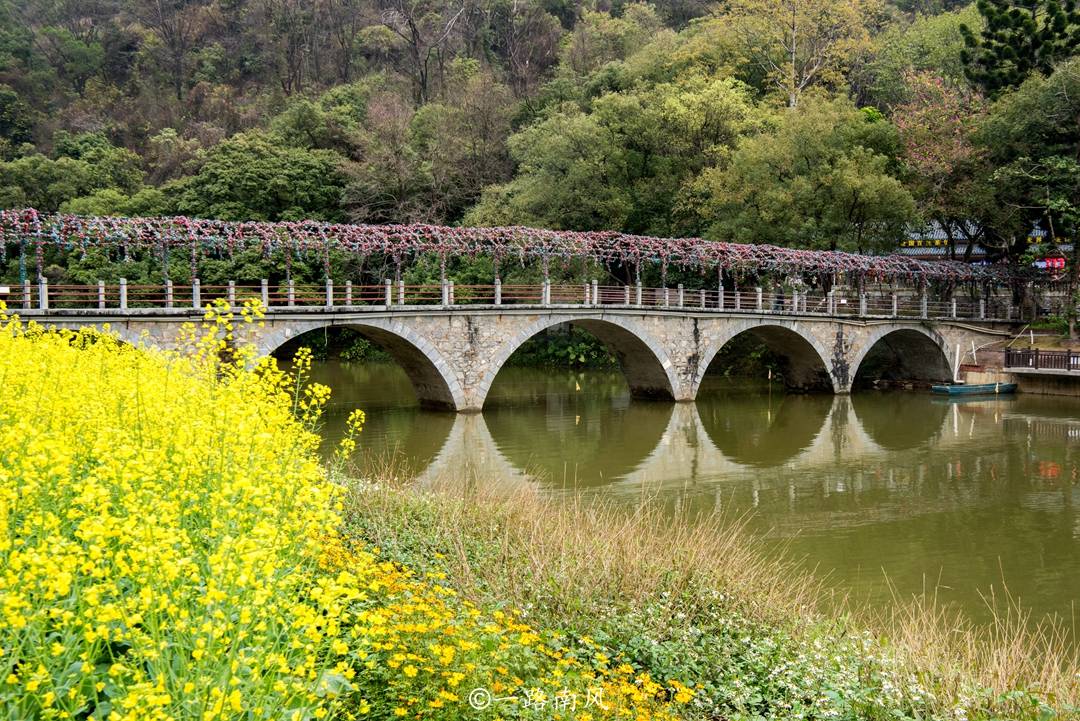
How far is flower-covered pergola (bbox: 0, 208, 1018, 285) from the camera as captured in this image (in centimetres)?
2434

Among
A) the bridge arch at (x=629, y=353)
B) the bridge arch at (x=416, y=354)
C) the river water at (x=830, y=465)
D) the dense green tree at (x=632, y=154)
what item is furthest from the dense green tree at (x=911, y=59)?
the bridge arch at (x=416, y=354)

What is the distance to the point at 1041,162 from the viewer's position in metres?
35.8

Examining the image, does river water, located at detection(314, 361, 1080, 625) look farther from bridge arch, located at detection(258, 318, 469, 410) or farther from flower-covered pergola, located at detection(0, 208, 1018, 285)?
flower-covered pergola, located at detection(0, 208, 1018, 285)

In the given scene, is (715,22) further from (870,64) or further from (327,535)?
(327,535)

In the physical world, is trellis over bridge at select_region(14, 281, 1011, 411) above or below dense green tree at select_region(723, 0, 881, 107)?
below

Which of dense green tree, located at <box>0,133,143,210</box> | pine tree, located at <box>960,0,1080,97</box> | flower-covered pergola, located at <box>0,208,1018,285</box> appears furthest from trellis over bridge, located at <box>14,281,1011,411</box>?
pine tree, located at <box>960,0,1080,97</box>

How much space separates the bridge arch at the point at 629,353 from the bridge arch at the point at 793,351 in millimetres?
1222

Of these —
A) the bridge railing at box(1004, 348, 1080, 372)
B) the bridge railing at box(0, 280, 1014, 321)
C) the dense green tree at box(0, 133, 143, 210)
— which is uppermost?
the dense green tree at box(0, 133, 143, 210)

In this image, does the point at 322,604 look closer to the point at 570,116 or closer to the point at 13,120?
the point at 570,116

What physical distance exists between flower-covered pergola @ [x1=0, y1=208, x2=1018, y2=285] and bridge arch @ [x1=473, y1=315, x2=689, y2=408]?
8.29ft

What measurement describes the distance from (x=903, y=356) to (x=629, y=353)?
14.0 meters

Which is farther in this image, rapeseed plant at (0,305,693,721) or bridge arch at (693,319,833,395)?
bridge arch at (693,319,833,395)

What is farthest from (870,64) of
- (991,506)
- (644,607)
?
(644,607)

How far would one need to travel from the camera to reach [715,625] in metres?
8.95
